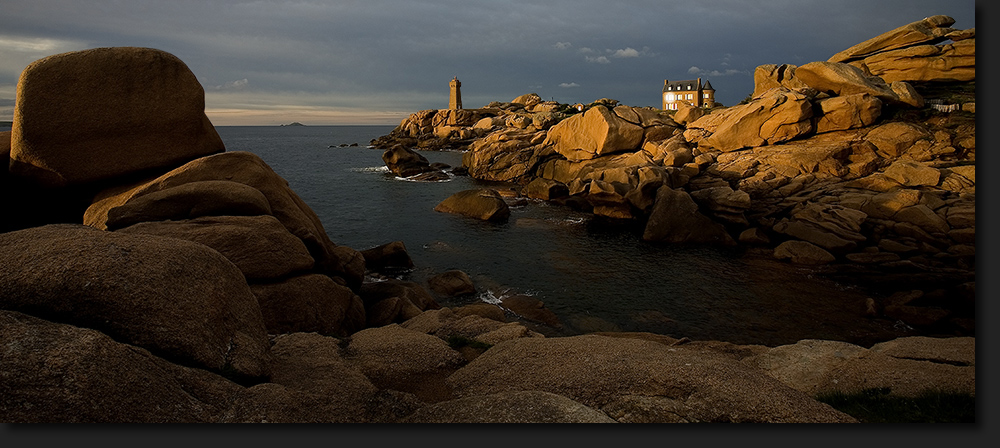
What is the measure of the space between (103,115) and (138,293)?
16555mm

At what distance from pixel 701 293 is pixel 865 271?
1166 cm

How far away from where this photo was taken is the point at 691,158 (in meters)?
52.9

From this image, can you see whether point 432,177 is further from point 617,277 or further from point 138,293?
point 138,293

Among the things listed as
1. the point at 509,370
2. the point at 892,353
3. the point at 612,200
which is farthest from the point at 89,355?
the point at 612,200

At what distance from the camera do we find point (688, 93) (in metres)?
109

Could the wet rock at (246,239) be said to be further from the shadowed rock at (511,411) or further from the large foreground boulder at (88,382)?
the shadowed rock at (511,411)

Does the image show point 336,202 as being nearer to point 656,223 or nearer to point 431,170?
point 431,170

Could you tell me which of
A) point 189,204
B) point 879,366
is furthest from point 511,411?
point 189,204

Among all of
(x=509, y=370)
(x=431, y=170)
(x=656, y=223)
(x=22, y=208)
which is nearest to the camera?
(x=509, y=370)

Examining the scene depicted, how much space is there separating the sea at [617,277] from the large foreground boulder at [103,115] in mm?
15590

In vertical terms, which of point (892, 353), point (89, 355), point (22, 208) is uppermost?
point (22, 208)

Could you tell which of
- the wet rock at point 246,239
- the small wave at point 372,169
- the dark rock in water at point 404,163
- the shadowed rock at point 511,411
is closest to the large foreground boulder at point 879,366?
the shadowed rock at point 511,411

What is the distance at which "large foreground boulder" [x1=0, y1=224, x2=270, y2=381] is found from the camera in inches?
326

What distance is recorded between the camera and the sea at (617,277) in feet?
80.5
